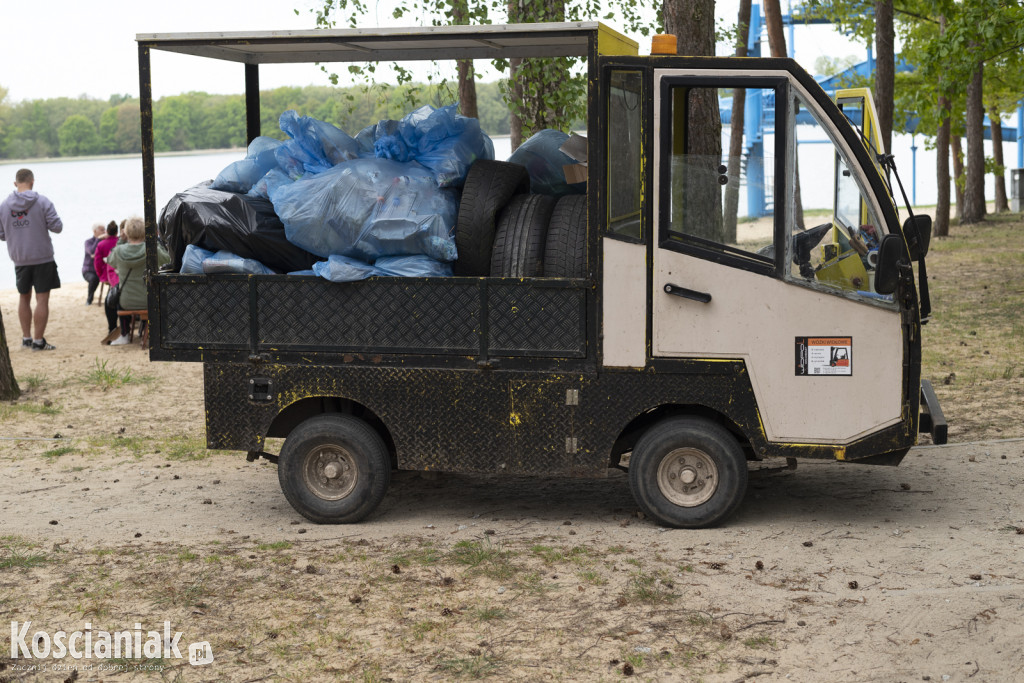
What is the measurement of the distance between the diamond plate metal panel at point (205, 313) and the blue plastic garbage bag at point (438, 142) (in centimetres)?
115

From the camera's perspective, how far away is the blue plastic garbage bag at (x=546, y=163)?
663 centimetres

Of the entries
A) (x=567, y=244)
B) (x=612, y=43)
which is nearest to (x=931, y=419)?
(x=567, y=244)

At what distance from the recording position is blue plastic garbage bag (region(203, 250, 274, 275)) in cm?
615

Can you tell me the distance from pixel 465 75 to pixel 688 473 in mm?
10030

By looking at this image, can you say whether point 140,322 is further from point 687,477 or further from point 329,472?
point 687,477

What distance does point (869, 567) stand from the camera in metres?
5.30

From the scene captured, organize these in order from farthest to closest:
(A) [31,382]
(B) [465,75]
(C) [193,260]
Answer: (B) [465,75], (A) [31,382], (C) [193,260]

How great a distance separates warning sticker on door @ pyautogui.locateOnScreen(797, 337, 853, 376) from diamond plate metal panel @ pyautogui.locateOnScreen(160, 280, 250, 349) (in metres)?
2.91

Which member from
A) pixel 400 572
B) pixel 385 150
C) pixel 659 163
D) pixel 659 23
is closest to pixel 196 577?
pixel 400 572

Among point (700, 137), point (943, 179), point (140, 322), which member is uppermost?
point (943, 179)

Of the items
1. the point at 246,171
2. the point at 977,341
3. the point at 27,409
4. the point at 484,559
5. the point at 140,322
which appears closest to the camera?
the point at 484,559

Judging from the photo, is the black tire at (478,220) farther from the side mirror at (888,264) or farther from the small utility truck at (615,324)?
the side mirror at (888,264)

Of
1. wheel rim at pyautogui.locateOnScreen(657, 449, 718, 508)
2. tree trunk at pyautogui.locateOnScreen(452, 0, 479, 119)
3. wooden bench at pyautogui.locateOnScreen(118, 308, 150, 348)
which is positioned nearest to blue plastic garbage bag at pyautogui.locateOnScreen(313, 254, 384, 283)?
wheel rim at pyautogui.locateOnScreen(657, 449, 718, 508)

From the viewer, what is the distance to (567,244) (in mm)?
5891
